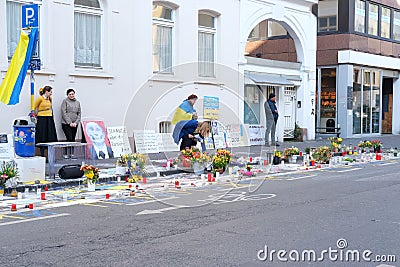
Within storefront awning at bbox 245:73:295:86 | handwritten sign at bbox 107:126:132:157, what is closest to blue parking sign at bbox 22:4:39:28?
handwritten sign at bbox 107:126:132:157

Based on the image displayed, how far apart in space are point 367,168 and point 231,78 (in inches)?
320

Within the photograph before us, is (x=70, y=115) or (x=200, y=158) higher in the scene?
(x=70, y=115)

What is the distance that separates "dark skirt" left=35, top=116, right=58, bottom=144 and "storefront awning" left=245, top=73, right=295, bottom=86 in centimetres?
886

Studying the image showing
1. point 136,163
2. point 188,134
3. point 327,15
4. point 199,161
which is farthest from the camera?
point 327,15

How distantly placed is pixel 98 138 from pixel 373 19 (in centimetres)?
1782

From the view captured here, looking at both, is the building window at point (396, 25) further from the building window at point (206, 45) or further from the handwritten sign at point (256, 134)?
the building window at point (206, 45)

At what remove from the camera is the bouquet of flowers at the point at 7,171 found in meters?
10.6

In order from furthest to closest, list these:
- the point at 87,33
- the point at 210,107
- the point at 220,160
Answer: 1. the point at 210,107
2. the point at 87,33
3. the point at 220,160

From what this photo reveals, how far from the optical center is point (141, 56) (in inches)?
708

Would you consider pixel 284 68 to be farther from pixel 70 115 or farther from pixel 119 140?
pixel 70 115

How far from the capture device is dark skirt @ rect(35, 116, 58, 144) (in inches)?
584

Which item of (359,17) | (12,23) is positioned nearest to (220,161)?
(12,23)

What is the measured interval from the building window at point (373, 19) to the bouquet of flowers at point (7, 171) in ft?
71.1

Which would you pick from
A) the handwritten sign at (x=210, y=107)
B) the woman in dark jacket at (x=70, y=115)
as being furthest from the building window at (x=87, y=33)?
the handwritten sign at (x=210, y=107)
